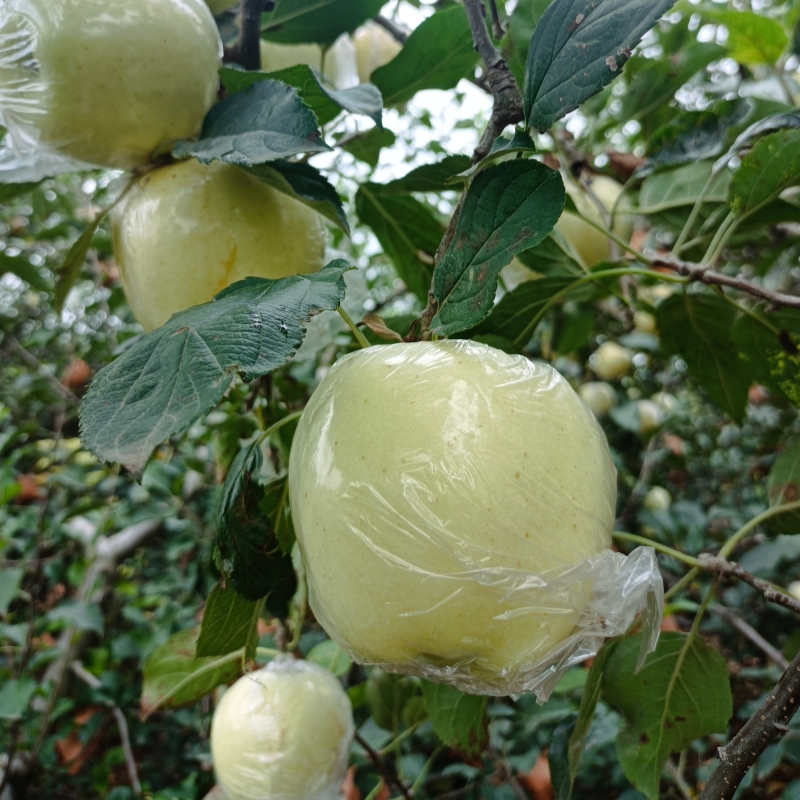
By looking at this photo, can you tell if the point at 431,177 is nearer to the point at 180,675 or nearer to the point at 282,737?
the point at 282,737

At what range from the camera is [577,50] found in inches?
17.4

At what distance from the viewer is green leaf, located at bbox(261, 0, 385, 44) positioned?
0.70 metres

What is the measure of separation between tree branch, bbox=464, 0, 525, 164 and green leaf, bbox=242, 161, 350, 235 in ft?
0.40

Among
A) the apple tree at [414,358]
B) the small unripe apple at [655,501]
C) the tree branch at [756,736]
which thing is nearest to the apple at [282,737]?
the apple tree at [414,358]

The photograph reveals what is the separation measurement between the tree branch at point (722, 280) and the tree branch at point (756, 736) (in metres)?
→ 0.33

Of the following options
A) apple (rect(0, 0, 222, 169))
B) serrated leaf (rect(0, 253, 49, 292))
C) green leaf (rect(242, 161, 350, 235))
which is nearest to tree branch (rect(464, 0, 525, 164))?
green leaf (rect(242, 161, 350, 235))

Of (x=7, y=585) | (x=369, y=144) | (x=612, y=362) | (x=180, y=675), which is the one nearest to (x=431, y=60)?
(x=369, y=144)

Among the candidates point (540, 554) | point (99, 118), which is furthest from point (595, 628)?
point (99, 118)

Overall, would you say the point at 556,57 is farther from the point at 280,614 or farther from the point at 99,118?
the point at 280,614

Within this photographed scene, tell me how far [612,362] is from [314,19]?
1.58 m

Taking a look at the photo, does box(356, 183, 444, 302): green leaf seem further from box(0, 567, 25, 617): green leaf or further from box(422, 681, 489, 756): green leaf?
box(0, 567, 25, 617): green leaf

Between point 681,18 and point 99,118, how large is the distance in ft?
4.09

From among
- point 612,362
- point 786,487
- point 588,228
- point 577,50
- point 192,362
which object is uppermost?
point 577,50

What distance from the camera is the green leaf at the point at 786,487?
2.38 feet
